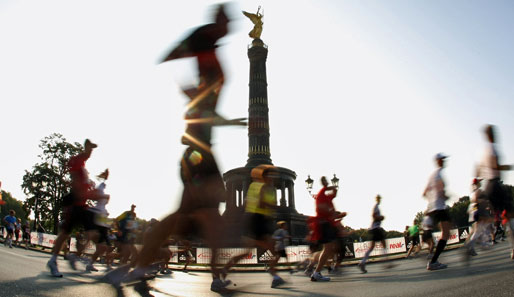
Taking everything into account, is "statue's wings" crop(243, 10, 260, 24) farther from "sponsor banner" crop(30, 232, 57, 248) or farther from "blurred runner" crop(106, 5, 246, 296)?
"blurred runner" crop(106, 5, 246, 296)

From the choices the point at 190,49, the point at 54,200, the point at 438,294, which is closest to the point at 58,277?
the point at 190,49

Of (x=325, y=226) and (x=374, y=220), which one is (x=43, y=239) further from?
(x=325, y=226)

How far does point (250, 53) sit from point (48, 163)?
92.2 ft

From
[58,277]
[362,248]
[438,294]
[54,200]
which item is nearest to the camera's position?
[438,294]

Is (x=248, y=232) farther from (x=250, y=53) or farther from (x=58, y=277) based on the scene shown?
(x=250, y=53)

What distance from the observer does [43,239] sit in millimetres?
23109

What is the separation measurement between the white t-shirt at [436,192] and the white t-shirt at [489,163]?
70cm

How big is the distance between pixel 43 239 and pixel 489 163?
85.9 ft

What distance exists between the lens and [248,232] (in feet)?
16.5

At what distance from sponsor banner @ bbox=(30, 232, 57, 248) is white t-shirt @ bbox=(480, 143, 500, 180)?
81.0 ft

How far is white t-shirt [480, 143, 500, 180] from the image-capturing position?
212 inches

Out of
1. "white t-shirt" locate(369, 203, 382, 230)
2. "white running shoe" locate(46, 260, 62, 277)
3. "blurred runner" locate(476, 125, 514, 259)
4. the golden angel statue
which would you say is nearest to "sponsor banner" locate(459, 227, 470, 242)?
"white t-shirt" locate(369, 203, 382, 230)

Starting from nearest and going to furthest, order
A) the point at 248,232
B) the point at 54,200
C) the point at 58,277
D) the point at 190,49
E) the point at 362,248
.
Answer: the point at 190,49 → the point at 58,277 → the point at 248,232 → the point at 362,248 → the point at 54,200

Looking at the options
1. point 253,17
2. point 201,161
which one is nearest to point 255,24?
point 253,17
